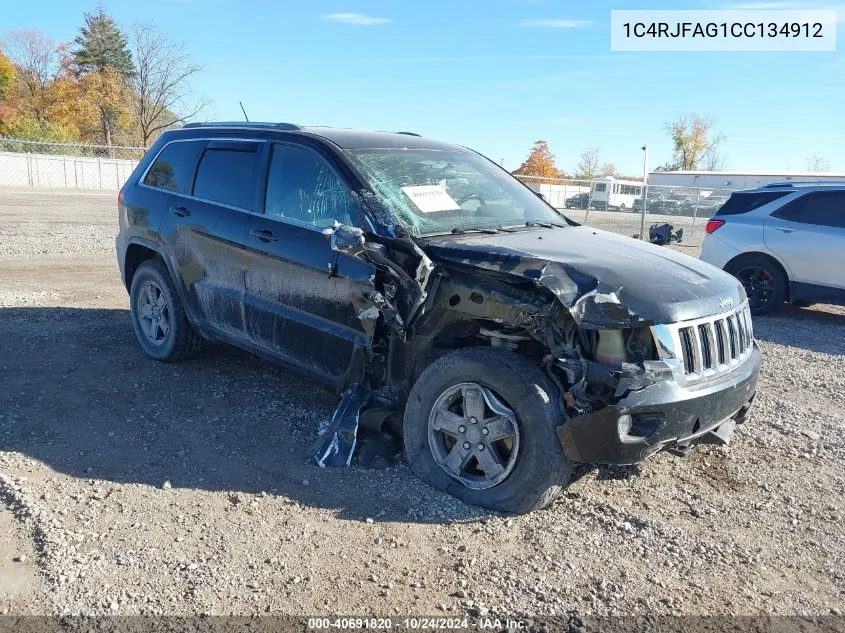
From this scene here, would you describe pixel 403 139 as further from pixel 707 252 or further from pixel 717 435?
pixel 707 252

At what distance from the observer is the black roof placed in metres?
4.60

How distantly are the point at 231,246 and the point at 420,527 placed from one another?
7.95 feet

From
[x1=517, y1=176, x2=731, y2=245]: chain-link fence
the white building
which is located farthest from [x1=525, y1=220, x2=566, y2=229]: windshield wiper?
the white building

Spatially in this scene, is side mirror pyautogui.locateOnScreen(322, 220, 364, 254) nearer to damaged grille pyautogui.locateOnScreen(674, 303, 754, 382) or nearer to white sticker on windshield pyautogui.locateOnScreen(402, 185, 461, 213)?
white sticker on windshield pyautogui.locateOnScreen(402, 185, 461, 213)

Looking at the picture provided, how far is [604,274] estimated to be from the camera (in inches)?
138

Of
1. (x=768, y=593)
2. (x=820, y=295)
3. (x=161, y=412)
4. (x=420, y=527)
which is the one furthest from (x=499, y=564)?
(x=820, y=295)

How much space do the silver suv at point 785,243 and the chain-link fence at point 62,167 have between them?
28751 mm

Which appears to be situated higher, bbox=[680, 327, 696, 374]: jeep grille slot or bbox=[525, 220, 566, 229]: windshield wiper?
bbox=[525, 220, 566, 229]: windshield wiper

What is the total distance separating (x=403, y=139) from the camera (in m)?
5.02

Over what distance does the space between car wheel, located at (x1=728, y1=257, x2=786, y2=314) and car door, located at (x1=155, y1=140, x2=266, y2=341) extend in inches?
273

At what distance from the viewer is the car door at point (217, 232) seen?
191 inches

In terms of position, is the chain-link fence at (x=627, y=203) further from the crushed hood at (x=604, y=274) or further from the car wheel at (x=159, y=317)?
the crushed hood at (x=604, y=274)

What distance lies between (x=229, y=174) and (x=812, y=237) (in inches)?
286

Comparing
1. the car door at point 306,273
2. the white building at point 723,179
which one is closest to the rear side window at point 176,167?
the car door at point 306,273
